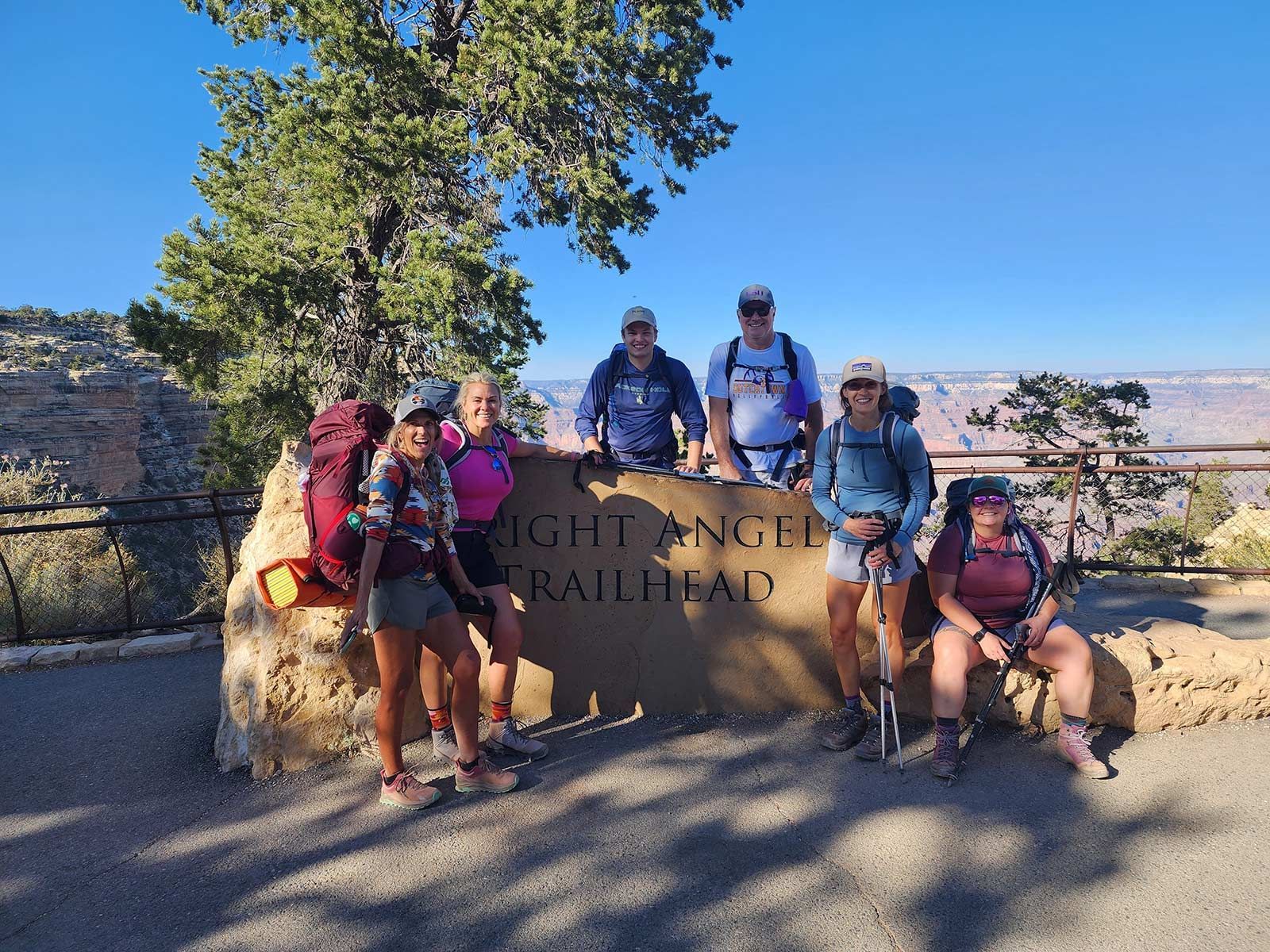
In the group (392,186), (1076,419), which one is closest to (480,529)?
(392,186)

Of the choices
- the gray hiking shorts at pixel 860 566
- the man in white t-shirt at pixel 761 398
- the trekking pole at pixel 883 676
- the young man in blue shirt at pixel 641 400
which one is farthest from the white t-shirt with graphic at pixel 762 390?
the trekking pole at pixel 883 676

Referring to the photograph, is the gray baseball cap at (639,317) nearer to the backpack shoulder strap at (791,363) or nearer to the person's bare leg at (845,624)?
the backpack shoulder strap at (791,363)

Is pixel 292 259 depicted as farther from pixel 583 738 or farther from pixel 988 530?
pixel 988 530

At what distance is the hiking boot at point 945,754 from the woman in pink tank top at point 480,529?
1803 mm

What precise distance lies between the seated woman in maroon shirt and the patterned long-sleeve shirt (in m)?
2.27

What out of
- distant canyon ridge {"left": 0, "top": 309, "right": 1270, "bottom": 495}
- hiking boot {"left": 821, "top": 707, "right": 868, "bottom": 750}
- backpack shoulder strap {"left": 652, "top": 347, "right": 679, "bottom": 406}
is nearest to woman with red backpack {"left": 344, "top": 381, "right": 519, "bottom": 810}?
backpack shoulder strap {"left": 652, "top": 347, "right": 679, "bottom": 406}

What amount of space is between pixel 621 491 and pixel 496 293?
9151 millimetres

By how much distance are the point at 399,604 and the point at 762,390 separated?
2.21 meters

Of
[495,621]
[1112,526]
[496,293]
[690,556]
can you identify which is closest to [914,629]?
[690,556]

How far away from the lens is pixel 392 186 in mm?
12156

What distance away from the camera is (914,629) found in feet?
13.0

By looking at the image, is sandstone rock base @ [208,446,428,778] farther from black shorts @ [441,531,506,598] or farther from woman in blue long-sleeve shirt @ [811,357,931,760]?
woman in blue long-sleeve shirt @ [811,357,931,760]

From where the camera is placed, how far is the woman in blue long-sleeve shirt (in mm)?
3287

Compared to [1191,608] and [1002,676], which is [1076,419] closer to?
[1191,608]
